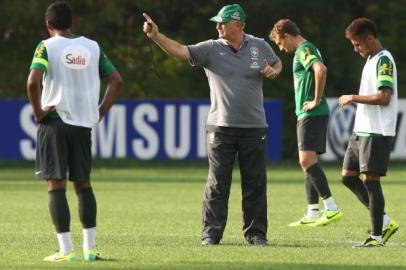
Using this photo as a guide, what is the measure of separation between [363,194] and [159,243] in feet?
7.22

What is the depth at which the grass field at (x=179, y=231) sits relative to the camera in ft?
33.4

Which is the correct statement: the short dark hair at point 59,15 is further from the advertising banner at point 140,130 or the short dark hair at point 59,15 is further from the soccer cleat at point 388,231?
the advertising banner at point 140,130

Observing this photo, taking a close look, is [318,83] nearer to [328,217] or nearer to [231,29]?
[328,217]

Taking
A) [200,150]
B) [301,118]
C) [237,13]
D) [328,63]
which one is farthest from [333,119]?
[237,13]

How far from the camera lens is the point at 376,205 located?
37.7 feet

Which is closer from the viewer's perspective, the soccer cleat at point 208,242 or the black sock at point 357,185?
the soccer cleat at point 208,242

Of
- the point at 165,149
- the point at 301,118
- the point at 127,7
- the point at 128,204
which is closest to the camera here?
the point at 301,118

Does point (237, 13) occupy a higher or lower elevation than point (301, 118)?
higher

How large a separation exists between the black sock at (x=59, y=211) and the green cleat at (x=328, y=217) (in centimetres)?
450

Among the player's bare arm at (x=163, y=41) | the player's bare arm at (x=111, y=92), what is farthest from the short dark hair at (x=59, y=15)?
the player's bare arm at (x=163, y=41)

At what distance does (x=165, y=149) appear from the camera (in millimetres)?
27891

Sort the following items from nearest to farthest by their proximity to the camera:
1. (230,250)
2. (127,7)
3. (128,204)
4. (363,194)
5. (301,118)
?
1. (230,250)
2. (363,194)
3. (301,118)
4. (128,204)
5. (127,7)

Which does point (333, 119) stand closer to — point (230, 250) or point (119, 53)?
point (119, 53)

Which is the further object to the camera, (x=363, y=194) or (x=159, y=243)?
(x=363, y=194)
